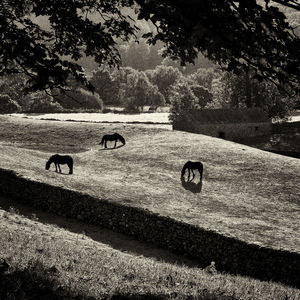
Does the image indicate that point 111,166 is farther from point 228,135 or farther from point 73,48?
point 228,135

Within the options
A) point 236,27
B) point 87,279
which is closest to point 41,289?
point 87,279

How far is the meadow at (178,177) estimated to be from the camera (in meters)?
23.9

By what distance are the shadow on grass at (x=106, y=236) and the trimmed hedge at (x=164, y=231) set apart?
384 millimetres

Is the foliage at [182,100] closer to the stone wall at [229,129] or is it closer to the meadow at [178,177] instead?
the stone wall at [229,129]

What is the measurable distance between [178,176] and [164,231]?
1212 cm

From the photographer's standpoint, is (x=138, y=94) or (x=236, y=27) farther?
(x=138, y=94)

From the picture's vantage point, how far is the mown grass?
32.6 ft

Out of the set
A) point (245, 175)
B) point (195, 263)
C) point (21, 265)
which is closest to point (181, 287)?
point (21, 265)

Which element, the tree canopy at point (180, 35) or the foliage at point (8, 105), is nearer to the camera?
the tree canopy at point (180, 35)

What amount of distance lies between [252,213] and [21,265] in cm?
1779

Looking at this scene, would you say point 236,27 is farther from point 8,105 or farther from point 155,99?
point 155,99

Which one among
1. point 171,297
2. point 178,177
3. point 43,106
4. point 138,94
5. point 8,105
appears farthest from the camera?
point 138,94

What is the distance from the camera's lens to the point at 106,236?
2344 cm

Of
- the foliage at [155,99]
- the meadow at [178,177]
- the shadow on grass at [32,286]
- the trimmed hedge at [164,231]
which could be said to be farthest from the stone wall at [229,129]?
the foliage at [155,99]
